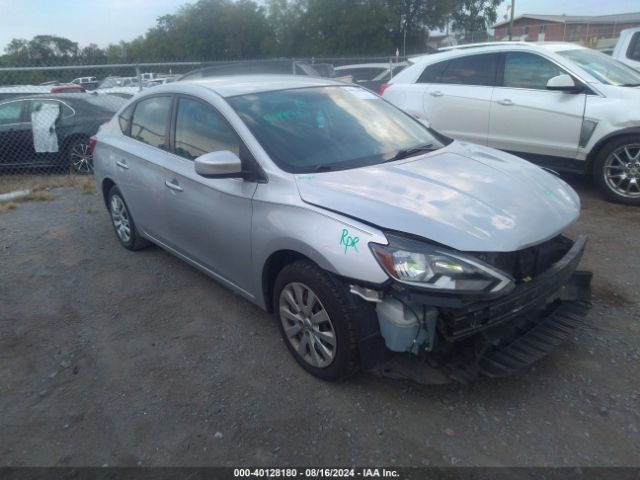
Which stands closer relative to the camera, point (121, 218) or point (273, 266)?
point (273, 266)

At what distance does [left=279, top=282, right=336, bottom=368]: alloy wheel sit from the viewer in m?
2.84

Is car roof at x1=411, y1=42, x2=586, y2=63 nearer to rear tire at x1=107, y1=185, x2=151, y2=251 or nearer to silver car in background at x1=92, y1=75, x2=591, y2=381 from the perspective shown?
silver car in background at x1=92, y1=75, x2=591, y2=381

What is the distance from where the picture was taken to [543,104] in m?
5.97

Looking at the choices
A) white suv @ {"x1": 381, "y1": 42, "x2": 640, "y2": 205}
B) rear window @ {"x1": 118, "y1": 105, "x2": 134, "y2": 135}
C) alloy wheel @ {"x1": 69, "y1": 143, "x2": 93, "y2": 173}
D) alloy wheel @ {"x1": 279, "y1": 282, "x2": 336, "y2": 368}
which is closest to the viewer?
alloy wheel @ {"x1": 279, "y1": 282, "x2": 336, "y2": 368}

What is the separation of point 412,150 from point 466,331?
1.49 metres

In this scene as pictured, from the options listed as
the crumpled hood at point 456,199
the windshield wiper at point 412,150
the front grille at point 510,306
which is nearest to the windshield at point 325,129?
the windshield wiper at point 412,150

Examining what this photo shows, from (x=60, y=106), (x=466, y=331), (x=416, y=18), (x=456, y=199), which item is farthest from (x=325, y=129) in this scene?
(x=416, y=18)

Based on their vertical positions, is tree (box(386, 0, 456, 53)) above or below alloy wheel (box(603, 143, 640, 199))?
above

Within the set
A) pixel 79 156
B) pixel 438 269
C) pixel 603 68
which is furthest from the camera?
pixel 79 156

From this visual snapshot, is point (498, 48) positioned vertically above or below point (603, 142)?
above

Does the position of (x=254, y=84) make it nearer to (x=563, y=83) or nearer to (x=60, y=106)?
(x=563, y=83)

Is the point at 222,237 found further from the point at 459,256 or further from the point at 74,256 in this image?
the point at 74,256

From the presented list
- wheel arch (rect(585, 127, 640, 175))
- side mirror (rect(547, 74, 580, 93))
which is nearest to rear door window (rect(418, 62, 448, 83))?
side mirror (rect(547, 74, 580, 93))

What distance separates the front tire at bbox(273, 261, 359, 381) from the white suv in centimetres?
433
